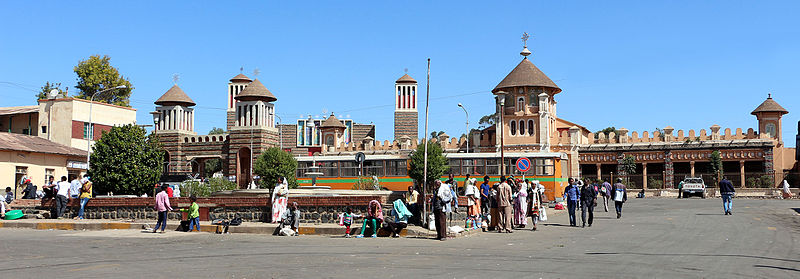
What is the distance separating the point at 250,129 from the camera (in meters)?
53.8

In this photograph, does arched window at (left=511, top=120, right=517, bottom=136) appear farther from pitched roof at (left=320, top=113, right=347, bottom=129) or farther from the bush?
the bush

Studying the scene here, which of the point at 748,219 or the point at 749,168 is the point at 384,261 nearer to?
the point at 748,219

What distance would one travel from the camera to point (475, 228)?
18.0 metres

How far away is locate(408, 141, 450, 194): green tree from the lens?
1484 inches

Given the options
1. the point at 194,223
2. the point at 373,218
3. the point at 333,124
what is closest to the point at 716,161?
the point at 333,124

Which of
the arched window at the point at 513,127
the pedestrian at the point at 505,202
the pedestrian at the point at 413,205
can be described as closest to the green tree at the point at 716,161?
the arched window at the point at 513,127

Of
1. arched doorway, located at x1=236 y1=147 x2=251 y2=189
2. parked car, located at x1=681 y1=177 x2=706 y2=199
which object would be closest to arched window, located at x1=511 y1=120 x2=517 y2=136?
parked car, located at x1=681 y1=177 x2=706 y2=199

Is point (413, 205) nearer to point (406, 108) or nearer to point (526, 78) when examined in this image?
point (526, 78)

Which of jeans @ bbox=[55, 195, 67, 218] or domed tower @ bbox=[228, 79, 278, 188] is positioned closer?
jeans @ bbox=[55, 195, 67, 218]

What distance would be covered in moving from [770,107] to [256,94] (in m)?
41.3

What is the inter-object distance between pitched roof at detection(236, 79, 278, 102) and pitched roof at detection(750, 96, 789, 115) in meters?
39.0

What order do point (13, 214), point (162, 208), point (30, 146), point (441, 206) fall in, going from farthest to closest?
point (30, 146), point (13, 214), point (162, 208), point (441, 206)

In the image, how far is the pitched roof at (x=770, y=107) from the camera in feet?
182

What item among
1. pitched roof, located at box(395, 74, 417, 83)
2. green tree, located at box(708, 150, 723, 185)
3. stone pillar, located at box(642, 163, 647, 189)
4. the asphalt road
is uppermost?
pitched roof, located at box(395, 74, 417, 83)
